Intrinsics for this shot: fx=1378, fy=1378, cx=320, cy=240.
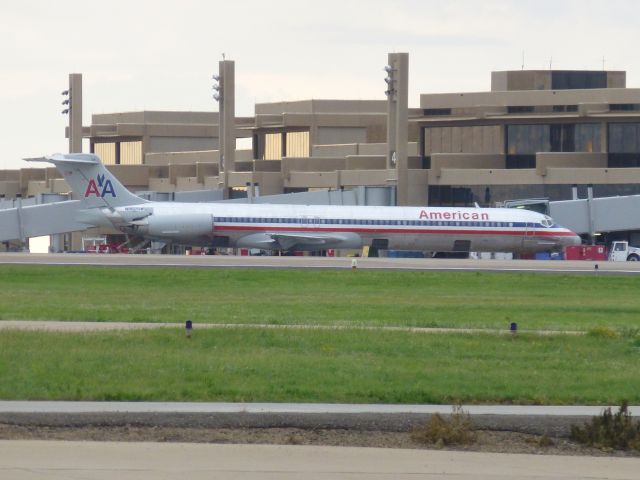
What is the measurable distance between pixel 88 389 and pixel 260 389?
7.23ft

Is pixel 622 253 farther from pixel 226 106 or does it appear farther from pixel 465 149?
pixel 226 106

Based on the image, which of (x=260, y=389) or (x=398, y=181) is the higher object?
(x=398, y=181)

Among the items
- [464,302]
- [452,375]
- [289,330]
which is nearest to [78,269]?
[464,302]

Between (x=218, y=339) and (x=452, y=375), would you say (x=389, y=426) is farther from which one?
(x=218, y=339)

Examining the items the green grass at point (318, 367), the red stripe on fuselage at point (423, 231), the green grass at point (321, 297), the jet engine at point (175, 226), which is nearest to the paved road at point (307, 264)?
the green grass at point (321, 297)

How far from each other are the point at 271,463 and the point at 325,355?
23.2 feet

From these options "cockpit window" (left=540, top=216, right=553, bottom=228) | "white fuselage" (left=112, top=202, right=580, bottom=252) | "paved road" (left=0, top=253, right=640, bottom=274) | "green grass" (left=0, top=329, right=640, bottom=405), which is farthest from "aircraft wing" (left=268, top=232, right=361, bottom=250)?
"green grass" (left=0, top=329, right=640, bottom=405)

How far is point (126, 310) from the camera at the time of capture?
31531 mm

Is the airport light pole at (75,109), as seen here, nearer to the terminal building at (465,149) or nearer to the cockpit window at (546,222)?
the terminal building at (465,149)

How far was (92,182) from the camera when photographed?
72.8 metres

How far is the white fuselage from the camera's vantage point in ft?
236

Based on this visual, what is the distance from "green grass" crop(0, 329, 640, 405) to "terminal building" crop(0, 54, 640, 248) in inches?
2487

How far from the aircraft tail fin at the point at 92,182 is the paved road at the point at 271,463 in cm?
5856

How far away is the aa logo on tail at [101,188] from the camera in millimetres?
72688
